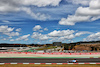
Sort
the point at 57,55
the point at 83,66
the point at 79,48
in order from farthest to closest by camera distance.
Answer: the point at 79,48, the point at 57,55, the point at 83,66

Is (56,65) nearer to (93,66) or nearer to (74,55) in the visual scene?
(93,66)

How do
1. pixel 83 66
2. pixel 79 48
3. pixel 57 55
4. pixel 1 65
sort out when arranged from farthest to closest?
1. pixel 79 48
2. pixel 57 55
3. pixel 1 65
4. pixel 83 66

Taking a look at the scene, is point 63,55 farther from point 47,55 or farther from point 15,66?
point 15,66

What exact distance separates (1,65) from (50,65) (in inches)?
481

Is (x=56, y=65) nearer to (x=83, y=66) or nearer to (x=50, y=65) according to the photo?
(x=50, y=65)

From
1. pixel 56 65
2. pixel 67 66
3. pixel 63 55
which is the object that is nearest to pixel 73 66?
pixel 67 66

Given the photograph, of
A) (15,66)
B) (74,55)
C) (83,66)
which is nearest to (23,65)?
(15,66)

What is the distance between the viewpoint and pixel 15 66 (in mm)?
28281

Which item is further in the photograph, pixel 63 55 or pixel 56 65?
pixel 63 55

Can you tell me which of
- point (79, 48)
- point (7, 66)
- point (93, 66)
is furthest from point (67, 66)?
point (79, 48)

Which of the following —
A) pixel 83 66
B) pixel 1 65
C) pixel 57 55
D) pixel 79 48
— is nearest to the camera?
pixel 83 66

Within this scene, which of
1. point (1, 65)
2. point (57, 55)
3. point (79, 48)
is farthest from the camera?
point (79, 48)

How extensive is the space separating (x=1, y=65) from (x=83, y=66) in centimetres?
2000

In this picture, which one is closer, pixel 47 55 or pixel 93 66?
pixel 93 66
